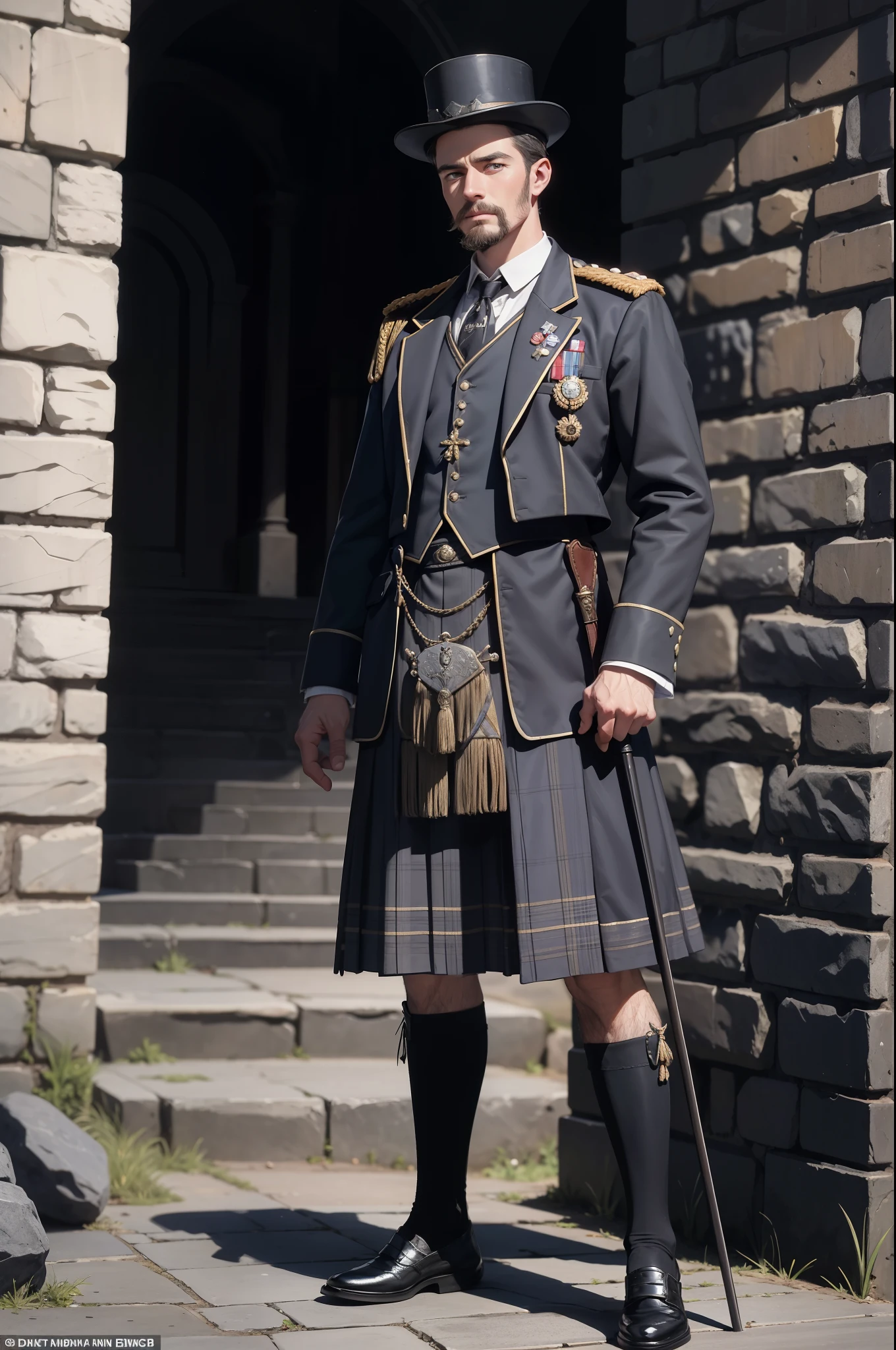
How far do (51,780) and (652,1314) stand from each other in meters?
2.12

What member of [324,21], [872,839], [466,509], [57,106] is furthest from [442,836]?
[324,21]

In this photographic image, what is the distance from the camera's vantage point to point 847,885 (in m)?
3.03

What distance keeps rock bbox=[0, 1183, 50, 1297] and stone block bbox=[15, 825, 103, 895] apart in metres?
1.25

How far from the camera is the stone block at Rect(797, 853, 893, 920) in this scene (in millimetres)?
2961

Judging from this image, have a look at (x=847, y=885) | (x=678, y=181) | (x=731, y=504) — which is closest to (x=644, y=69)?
(x=678, y=181)

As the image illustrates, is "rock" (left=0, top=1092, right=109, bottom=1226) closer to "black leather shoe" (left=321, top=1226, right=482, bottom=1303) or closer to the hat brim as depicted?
"black leather shoe" (left=321, top=1226, right=482, bottom=1303)

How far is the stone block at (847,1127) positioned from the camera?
2939 millimetres

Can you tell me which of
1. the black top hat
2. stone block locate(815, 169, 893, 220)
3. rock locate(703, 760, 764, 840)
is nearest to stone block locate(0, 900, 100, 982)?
rock locate(703, 760, 764, 840)

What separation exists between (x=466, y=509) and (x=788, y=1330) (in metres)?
1.47

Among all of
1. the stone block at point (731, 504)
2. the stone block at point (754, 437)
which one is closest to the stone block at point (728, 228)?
the stone block at point (754, 437)

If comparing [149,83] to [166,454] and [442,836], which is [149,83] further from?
[442,836]

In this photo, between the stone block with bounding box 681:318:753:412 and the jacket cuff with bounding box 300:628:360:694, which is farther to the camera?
the stone block with bounding box 681:318:753:412

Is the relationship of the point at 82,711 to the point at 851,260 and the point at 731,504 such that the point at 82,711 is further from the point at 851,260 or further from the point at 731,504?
the point at 851,260

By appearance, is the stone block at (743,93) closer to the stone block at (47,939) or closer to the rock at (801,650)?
the rock at (801,650)
